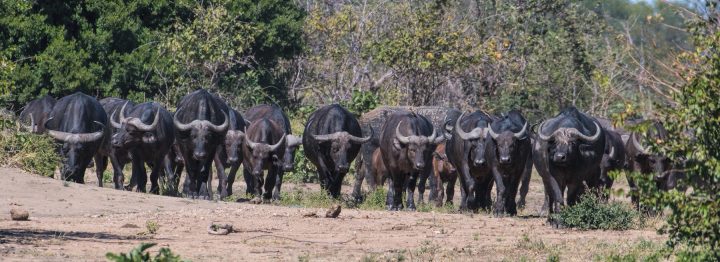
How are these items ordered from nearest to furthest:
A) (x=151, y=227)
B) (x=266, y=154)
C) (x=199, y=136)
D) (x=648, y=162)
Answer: (x=151, y=227), (x=648, y=162), (x=199, y=136), (x=266, y=154)

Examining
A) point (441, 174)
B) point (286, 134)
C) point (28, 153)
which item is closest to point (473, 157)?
point (441, 174)

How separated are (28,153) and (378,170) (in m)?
6.23

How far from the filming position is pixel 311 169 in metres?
27.9

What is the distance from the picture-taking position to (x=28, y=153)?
21.4 meters

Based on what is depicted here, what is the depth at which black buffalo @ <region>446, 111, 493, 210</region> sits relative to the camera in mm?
20500

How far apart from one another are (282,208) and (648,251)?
632 cm

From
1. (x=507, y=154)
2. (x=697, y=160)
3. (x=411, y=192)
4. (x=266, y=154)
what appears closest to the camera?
(x=697, y=160)

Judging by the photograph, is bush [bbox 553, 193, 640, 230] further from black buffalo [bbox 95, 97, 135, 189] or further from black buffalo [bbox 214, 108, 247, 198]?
black buffalo [bbox 95, 97, 135, 189]

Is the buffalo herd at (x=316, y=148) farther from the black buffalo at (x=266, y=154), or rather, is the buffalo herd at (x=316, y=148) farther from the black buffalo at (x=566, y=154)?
the black buffalo at (x=566, y=154)

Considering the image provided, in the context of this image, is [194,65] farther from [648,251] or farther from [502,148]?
[648,251]

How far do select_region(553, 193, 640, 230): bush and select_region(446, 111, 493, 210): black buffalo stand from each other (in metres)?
3.34

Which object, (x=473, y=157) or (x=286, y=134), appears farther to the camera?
(x=286, y=134)

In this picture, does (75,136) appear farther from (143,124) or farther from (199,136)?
(199,136)

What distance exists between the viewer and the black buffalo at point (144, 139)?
22203 mm
